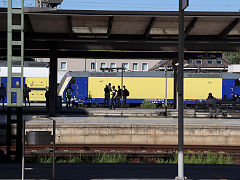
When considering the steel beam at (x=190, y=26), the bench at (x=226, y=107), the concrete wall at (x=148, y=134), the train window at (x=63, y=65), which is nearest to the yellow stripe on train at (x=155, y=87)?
the bench at (x=226, y=107)

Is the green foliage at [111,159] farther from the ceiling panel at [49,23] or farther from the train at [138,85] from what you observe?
the train at [138,85]

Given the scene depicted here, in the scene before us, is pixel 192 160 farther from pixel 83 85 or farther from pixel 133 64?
pixel 133 64

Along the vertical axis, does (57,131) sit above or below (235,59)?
below

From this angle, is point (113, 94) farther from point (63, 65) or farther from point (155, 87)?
point (63, 65)

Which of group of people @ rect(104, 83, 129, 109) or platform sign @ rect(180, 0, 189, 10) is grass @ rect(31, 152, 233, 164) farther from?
group of people @ rect(104, 83, 129, 109)

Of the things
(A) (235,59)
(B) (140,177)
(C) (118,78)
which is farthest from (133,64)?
(B) (140,177)

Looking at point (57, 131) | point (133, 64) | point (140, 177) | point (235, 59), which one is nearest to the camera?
point (140, 177)

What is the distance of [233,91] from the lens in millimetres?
39188

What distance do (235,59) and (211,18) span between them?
5816 centimetres

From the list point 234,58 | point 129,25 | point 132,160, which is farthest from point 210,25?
point 234,58

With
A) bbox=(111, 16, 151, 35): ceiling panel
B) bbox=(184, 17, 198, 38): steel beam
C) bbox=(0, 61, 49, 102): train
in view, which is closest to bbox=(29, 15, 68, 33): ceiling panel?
bbox=(111, 16, 151, 35): ceiling panel

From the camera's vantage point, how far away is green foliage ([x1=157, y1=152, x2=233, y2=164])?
12.1m

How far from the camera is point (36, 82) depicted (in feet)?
128

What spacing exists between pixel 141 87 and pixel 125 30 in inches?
858
